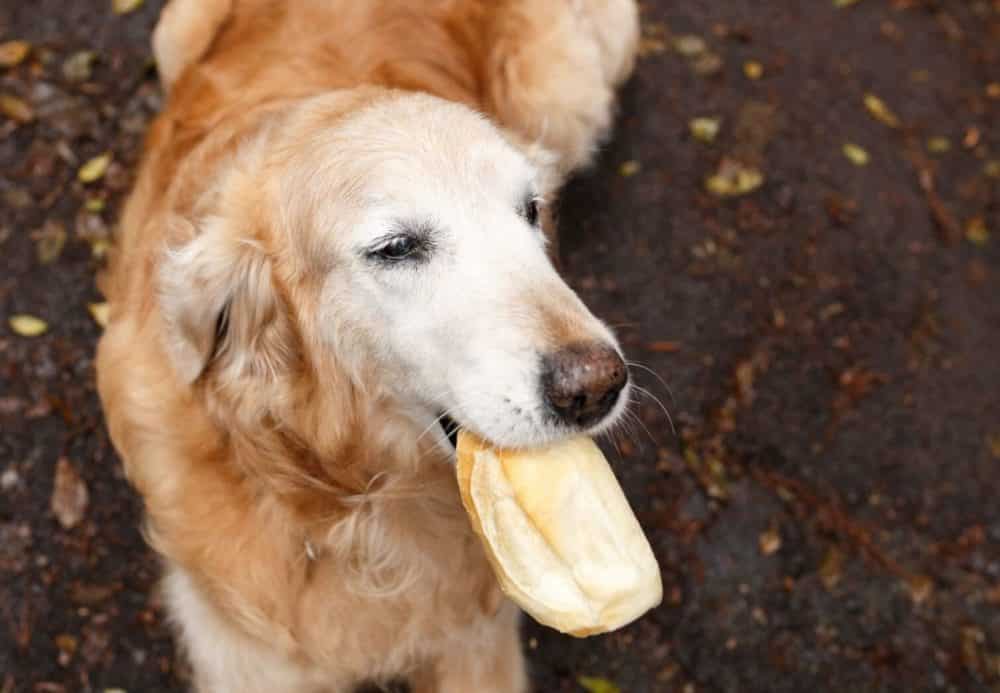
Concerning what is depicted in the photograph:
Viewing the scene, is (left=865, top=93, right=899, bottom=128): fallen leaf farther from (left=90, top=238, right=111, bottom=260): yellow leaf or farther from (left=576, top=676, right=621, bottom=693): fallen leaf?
(left=90, top=238, right=111, bottom=260): yellow leaf

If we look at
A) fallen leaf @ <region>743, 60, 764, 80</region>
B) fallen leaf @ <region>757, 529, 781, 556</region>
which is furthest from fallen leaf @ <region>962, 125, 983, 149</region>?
fallen leaf @ <region>757, 529, 781, 556</region>

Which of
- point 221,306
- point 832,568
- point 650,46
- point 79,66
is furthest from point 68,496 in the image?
point 650,46

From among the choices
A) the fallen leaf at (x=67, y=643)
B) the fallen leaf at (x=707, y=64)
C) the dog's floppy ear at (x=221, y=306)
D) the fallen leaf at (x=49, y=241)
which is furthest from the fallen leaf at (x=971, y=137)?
the fallen leaf at (x=67, y=643)

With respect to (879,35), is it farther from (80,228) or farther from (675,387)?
(80,228)

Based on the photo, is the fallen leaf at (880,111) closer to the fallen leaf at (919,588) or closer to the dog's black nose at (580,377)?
the fallen leaf at (919,588)

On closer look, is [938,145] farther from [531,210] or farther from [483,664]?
[483,664]

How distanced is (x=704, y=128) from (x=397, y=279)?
2837 millimetres

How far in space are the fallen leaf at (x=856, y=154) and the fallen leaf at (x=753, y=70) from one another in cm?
53

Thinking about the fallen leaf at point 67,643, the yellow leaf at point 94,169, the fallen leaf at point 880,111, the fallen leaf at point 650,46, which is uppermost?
the fallen leaf at point 650,46

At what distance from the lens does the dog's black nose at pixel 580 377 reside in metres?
1.88

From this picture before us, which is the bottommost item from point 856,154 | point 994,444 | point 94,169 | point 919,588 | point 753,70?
point 919,588

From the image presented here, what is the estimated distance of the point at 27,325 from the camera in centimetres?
364

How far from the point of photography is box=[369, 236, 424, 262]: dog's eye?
2.09 m

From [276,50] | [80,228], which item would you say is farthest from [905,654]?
[80,228]
